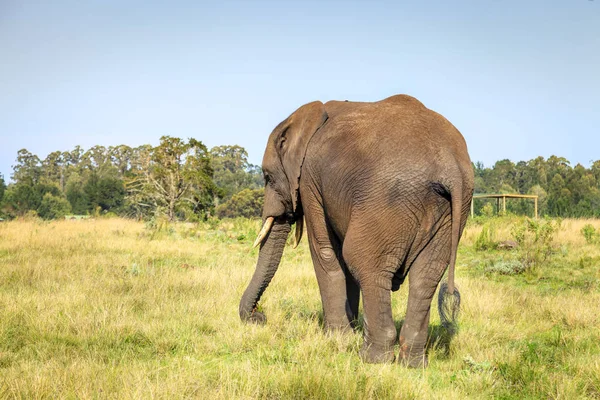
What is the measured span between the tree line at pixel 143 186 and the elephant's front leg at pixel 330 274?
1681 centimetres

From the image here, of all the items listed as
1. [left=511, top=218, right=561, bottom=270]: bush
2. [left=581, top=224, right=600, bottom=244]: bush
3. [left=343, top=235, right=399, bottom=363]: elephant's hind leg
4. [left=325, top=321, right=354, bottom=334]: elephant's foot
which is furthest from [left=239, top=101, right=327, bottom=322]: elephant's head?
[left=581, top=224, right=600, bottom=244]: bush

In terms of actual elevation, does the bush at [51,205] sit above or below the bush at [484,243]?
above

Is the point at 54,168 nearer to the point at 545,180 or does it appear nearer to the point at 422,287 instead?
the point at 545,180

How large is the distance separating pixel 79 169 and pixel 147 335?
4139 inches

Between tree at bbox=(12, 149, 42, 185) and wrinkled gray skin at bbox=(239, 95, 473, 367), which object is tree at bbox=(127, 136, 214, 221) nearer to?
wrinkled gray skin at bbox=(239, 95, 473, 367)

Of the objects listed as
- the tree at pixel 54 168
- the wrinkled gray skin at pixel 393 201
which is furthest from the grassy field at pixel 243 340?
the tree at pixel 54 168

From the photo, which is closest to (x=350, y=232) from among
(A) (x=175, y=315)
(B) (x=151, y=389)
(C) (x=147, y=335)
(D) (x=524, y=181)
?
(B) (x=151, y=389)

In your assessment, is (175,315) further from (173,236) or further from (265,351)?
(173,236)

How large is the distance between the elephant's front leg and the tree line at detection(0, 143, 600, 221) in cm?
1635

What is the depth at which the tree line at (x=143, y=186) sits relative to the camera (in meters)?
34.6

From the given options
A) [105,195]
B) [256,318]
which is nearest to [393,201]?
[256,318]

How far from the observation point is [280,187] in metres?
6.40

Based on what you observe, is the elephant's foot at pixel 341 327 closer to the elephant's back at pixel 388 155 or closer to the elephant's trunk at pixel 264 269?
the elephant's trunk at pixel 264 269

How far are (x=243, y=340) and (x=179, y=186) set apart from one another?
30.6 metres
